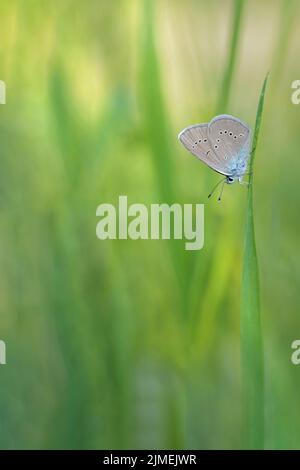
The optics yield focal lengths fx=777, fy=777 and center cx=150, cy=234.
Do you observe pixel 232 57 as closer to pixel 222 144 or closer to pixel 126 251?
pixel 222 144

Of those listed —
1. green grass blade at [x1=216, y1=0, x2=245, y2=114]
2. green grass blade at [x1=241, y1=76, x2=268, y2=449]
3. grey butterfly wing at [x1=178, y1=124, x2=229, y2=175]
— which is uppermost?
green grass blade at [x1=216, y1=0, x2=245, y2=114]

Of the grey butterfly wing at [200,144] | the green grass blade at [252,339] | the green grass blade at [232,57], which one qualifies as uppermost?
the green grass blade at [232,57]

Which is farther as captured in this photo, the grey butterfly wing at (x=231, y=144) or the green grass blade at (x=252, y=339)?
the grey butterfly wing at (x=231, y=144)

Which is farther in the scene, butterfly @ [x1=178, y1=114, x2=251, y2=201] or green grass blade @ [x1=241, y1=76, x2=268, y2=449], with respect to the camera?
butterfly @ [x1=178, y1=114, x2=251, y2=201]

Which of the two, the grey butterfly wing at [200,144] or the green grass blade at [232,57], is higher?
the green grass blade at [232,57]

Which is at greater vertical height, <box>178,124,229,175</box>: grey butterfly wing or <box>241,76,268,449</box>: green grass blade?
<box>178,124,229,175</box>: grey butterfly wing

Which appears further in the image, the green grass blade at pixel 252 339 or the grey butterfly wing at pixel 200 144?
the grey butterfly wing at pixel 200 144
